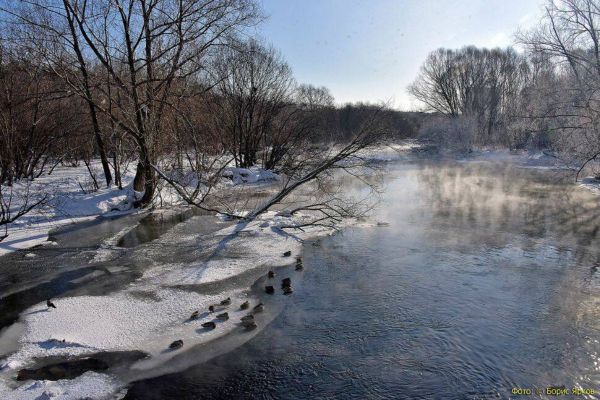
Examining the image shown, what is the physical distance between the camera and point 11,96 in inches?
632

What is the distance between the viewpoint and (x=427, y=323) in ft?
20.1

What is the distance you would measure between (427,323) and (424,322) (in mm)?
50

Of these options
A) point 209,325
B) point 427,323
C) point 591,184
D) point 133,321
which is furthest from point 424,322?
point 591,184

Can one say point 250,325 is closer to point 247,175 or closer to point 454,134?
point 247,175

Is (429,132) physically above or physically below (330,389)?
above

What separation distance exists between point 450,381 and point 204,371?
2785mm

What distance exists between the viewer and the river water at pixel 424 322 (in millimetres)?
4848

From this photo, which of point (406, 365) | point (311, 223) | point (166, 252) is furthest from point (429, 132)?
point (406, 365)

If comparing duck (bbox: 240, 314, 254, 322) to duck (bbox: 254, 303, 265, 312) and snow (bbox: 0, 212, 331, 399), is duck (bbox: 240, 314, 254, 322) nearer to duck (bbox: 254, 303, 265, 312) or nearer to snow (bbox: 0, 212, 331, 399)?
snow (bbox: 0, 212, 331, 399)

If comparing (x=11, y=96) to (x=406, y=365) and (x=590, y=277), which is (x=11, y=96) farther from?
(x=590, y=277)

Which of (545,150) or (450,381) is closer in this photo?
(450,381)

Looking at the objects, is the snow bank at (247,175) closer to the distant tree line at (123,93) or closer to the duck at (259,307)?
the distant tree line at (123,93)

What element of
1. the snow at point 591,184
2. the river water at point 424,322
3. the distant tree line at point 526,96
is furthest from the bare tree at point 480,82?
the river water at point 424,322

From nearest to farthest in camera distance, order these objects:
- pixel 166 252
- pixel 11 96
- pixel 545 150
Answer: pixel 166 252
pixel 11 96
pixel 545 150
